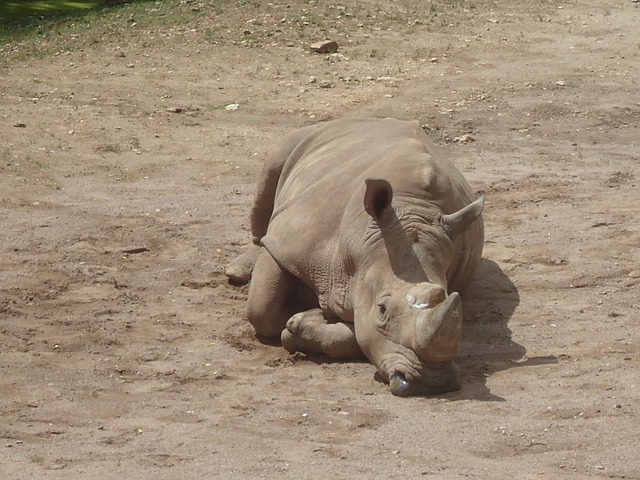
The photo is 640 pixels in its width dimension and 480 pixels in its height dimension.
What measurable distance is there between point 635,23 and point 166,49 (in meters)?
6.45

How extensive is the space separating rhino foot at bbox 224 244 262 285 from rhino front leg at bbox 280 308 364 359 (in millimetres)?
1374

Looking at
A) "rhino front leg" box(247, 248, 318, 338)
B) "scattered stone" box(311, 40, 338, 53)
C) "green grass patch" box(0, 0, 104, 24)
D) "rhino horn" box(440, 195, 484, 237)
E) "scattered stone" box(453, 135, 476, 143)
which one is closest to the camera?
"rhino horn" box(440, 195, 484, 237)

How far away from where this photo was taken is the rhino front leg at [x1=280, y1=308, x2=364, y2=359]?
7.54m

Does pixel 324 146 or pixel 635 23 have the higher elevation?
pixel 324 146

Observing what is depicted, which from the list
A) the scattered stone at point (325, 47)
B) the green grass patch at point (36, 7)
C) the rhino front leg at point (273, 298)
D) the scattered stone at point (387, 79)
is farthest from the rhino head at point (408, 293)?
the green grass patch at point (36, 7)

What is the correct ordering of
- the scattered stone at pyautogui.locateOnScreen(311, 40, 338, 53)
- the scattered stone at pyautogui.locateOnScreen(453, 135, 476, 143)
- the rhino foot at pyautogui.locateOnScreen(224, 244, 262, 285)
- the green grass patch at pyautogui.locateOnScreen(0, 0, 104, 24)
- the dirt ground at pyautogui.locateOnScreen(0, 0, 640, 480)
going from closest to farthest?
1. the dirt ground at pyautogui.locateOnScreen(0, 0, 640, 480)
2. the rhino foot at pyautogui.locateOnScreen(224, 244, 262, 285)
3. the scattered stone at pyautogui.locateOnScreen(453, 135, 476, 143)
4. the scattered stone at pyautogui.locateOnScreen(311, 40, 338, 53)
5. the green grass patch at pyautogui.locateOnScreen(0, 0, 104, 24)

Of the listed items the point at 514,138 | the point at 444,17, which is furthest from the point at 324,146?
the point at 444,17

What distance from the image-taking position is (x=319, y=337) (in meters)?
7.61

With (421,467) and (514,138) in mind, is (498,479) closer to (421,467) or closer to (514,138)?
(421,467)

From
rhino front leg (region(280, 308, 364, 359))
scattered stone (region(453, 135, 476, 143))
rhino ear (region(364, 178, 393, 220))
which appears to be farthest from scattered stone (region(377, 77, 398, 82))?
rhino ear (region(364, 178, 393, 220))

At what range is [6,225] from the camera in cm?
1044

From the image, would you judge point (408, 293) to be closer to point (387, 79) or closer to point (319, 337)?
point (319, 337)

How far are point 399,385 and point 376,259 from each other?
0.81 m

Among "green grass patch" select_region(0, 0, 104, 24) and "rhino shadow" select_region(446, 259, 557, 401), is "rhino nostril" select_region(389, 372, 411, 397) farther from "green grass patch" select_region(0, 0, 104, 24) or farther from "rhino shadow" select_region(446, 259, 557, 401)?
"green grass patch" select_region(0, 0, 104, 24)
